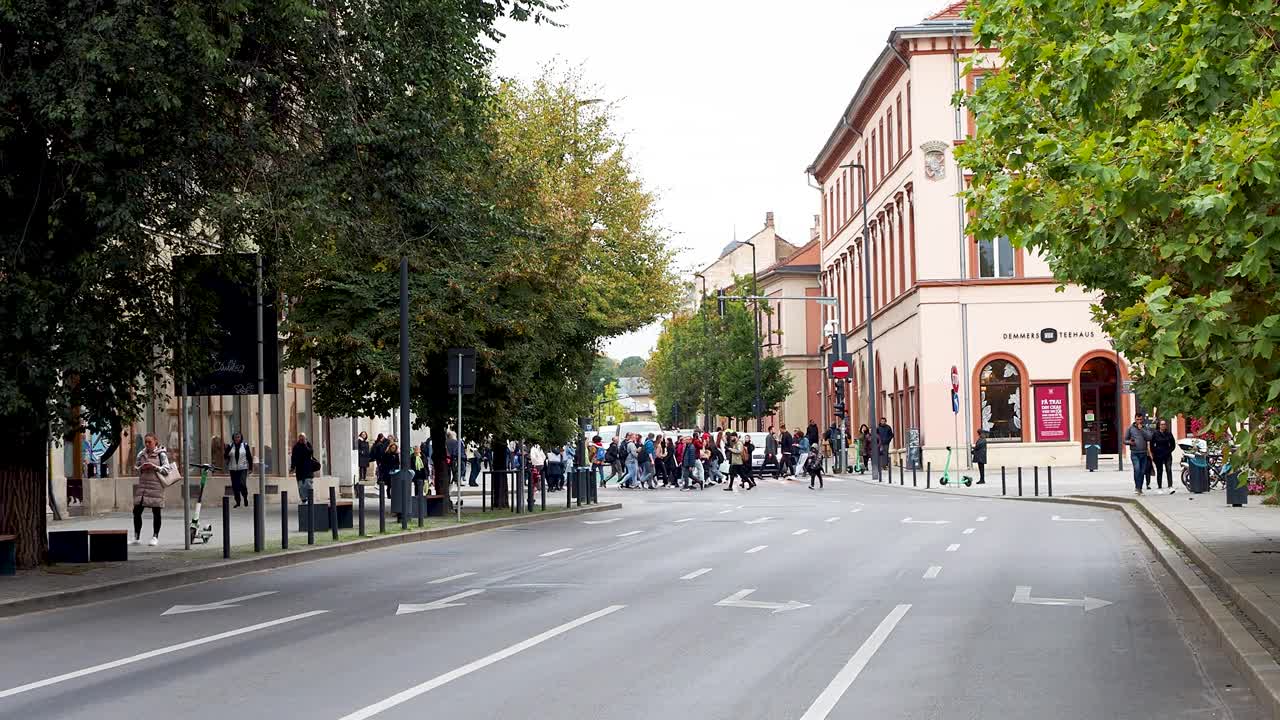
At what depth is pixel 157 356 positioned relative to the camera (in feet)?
63.2

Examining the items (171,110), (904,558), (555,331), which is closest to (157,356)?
(171,110)

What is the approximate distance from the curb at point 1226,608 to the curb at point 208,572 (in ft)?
33.8

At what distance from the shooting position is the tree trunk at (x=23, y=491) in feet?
60.4

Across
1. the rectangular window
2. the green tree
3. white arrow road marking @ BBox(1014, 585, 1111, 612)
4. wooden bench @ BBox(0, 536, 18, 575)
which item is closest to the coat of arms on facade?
the rectangular window

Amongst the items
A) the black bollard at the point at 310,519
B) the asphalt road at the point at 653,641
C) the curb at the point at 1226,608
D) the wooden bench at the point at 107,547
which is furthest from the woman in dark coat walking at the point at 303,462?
the curb at the point at 1226,608

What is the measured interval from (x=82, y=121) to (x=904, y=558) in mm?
10754

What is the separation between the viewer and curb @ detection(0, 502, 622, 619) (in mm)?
15477

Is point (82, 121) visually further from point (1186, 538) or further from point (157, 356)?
point (1186, 538)

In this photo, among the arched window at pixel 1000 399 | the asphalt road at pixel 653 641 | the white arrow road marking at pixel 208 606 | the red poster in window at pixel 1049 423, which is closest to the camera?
the asphalt road at pixel 653 641

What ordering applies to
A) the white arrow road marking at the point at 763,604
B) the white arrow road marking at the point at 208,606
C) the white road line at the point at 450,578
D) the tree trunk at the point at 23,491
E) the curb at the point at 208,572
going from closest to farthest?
the white arrow road marking at the point at 763,604
the white arrow road marking at the point at 208,606
the curb at the point at 208,572
the white road line at the point at 450,578
the tree trunk at the point at 23,491

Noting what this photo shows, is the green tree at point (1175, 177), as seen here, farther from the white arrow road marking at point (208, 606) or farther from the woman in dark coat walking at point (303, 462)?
the woman in dark coat walking at point (303, 462)

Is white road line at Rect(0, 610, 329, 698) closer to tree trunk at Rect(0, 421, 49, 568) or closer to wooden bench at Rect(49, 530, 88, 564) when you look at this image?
tree trunk at Rect(0, 421, 49, 568)

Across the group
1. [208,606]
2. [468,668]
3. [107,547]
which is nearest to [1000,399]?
[107,547]

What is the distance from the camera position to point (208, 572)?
61.6ft
